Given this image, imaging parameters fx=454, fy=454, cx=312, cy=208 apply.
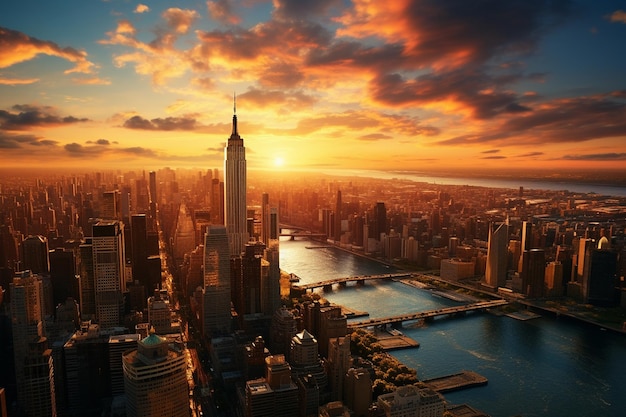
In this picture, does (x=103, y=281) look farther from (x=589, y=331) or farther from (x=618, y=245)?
(x=618, y=245)

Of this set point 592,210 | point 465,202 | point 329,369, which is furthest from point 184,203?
point 592,210

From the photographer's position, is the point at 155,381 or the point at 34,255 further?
the point at 34,255

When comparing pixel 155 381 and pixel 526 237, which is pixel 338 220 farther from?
pixel 155 381

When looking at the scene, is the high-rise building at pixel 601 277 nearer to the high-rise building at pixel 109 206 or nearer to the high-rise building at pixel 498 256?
the high-rise building at pixel 498 256

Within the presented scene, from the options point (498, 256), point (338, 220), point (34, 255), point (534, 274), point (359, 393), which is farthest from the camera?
point (338, 220)

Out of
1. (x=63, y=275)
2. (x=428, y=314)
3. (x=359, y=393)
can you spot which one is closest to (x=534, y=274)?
(x=428, y=314)

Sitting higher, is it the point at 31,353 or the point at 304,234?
the point at 31,353

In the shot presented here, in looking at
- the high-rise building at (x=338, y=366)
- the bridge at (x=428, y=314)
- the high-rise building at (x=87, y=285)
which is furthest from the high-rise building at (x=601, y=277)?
the high-rise building at (x=87, y=285)
